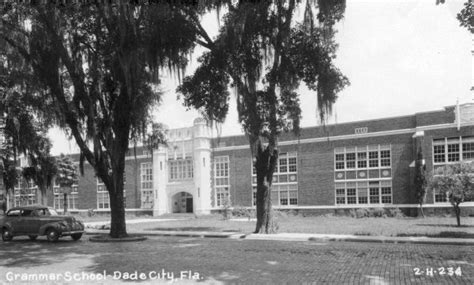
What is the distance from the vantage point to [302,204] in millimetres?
41250

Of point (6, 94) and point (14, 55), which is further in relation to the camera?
point (6, 94)

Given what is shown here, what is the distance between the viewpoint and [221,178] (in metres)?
46.4

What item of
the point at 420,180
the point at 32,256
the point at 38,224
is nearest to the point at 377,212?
the point at 420,180

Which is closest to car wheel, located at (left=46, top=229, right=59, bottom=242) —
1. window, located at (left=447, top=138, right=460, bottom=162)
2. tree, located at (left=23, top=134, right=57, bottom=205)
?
tree, located at (left=23, top=134, right=57, bottom=205)

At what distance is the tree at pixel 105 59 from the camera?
59.9 ft

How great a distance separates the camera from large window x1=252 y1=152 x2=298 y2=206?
138 feet

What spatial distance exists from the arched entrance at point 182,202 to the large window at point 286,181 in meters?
10.7

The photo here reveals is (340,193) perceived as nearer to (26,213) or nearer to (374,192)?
(374,192)

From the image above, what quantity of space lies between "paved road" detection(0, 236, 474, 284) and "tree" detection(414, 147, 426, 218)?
710 inches

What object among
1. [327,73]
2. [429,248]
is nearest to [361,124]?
[327,73]

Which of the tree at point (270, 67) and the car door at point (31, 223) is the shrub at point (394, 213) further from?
the car door at point (31, 223)

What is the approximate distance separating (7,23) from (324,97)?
12996 millimetres

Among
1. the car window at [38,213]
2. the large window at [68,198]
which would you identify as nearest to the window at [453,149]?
the car window at [38,213]

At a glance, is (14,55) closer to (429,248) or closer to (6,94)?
(6,94)
